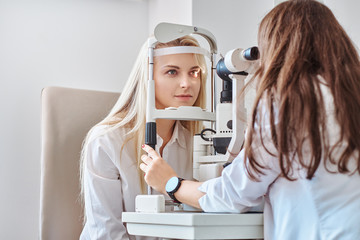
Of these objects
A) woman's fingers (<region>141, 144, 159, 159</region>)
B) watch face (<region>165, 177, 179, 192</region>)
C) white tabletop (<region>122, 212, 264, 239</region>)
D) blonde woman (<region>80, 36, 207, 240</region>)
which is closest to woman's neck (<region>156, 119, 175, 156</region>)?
Answer: blonde woman (<region>80, 36, 207, 240</region>)

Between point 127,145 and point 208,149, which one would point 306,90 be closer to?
point 208,149

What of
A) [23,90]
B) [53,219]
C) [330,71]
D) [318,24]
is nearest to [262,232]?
[330,71]

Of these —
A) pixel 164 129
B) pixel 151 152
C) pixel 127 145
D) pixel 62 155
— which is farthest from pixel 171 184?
pixel 62 155

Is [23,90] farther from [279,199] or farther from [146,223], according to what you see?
[279,199]

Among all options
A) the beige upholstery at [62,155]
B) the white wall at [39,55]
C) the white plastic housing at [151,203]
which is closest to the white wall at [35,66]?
the white wall at [39,55]

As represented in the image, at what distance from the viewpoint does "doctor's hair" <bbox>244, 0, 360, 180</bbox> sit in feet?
3.27

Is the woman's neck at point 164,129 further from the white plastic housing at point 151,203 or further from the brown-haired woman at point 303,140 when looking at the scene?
the brown-haired woman at point 303,140

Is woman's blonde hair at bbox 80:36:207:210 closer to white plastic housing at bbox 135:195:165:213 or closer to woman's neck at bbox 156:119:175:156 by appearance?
woman's neck at bbox 156:119:175:156

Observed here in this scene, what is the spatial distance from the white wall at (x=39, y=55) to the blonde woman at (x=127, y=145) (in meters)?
0.54

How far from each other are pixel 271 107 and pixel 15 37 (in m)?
1.62

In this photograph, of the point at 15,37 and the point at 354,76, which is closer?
the point at 354,76

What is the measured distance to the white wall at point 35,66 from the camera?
7.26 ft

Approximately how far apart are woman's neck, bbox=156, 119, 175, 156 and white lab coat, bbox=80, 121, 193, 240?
0.49ft

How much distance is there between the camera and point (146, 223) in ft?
3.81
